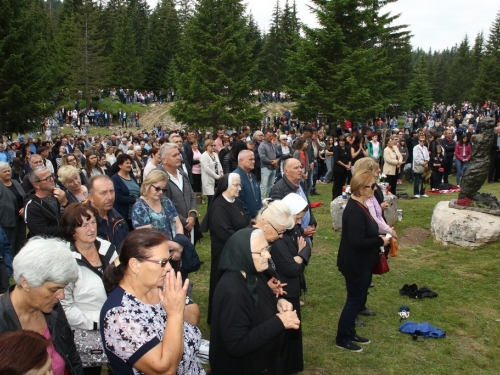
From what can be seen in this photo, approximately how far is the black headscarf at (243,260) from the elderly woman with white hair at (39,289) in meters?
0.96

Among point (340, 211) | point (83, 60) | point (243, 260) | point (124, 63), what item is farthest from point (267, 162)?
point (124, 63)

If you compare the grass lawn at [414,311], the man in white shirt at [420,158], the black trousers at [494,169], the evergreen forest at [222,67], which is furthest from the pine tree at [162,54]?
the grass lawn at [414,311]

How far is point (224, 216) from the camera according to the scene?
5.01 metres

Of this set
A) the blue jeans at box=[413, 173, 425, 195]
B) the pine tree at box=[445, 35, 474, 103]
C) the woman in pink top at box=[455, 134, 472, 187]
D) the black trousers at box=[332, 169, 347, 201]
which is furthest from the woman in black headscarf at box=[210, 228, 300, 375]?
the pine tree at box=[445, 35, 474, 103]

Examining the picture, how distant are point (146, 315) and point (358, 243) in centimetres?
264

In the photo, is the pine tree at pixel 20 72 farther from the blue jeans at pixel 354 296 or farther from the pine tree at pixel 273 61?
the pine tree at pixel 273 61

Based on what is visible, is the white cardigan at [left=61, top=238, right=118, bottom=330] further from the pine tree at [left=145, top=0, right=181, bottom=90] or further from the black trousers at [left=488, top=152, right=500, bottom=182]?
the pine tree at [left=145, top=0, right=181, bottom=90]

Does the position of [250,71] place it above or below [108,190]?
above

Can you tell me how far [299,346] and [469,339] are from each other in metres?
2.28

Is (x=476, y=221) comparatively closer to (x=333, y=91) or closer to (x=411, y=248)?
(x=411, y=248)

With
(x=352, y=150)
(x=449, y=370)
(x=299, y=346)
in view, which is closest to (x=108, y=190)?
(x=299, y=346)

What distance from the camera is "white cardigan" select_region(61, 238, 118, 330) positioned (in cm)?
322

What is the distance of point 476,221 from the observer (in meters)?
8.39

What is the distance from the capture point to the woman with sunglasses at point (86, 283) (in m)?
3.19
